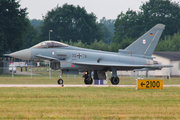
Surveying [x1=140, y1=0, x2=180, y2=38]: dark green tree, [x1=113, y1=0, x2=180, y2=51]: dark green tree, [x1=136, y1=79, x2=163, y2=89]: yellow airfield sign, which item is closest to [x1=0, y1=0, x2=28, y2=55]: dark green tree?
[x1=136, y1=79, x2=163, y2=89]: yellow airfield sign

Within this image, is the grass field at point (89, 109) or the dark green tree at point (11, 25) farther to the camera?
the dark green tree at point (11, 25)

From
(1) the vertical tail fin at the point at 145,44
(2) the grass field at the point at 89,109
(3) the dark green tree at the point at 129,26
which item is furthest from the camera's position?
(3) the dark green tree at the point at 129,26

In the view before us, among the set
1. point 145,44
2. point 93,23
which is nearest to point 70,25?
point 93,23

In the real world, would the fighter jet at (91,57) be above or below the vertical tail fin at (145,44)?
below

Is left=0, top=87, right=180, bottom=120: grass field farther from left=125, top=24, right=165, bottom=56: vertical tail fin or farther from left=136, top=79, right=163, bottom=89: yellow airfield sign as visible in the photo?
left=125, top=24, right=165, bottom=56: vertical tail fin

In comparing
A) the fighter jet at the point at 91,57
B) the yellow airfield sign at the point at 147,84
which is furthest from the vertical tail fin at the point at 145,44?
the yellow airfield sign at the point at 147,84

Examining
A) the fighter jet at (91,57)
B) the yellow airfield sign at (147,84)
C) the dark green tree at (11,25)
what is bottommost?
the yellow airfield sign at (147,84)

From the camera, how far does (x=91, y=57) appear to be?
859 inches

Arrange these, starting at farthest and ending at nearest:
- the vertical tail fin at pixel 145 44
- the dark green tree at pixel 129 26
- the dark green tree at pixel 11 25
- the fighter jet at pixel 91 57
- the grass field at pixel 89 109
A: the dark green tree at pixel 129 26
the dark green tree at pixel 11 25
the vertical tail fin at pixel 145 44
the fighter jet at pixel 91 57
the grass field at pixel 89 109

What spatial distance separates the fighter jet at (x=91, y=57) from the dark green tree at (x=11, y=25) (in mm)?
23792

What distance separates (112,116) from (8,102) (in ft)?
15.0

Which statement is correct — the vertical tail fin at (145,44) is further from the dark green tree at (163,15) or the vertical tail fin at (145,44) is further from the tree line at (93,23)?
the dark green tree at (163,15)

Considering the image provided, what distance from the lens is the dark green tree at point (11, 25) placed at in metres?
44.1

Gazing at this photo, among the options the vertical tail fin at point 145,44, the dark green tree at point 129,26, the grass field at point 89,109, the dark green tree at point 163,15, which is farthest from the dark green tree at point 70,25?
the grass field at point 89,109
